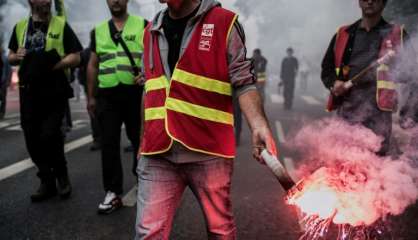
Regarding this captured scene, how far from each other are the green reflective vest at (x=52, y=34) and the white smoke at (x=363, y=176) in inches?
106

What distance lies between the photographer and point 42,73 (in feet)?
15.3

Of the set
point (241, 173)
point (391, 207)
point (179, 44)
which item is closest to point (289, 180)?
point (179, 44)

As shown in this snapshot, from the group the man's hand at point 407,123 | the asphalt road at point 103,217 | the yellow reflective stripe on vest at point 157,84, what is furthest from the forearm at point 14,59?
the man's hand at point 407,123

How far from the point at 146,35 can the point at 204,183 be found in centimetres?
87

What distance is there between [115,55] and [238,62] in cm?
230

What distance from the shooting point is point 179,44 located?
2514 millimetres

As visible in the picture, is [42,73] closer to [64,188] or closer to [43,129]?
[43,129]

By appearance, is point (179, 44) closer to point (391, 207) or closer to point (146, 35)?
point (146, 35)

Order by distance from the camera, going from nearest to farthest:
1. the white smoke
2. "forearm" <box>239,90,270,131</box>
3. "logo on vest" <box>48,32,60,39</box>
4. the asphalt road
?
"forearm" <box>239,90,270,131</box> < the white smoke < the asphalt road < "logo on vest" <box>48,32,60,39</box>

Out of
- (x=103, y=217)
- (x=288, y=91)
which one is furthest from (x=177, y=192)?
(x=288, y=91)

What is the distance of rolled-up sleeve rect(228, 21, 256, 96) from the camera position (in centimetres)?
244

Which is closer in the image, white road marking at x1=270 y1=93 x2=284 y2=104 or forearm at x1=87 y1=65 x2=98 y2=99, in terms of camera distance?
forearm at x1=87 y1=65 x2=98 y2=99

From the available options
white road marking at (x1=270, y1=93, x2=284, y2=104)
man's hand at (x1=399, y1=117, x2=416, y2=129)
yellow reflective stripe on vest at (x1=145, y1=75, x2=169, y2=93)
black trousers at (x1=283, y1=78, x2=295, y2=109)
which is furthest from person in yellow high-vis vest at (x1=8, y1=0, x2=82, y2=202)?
white road marking at (x1=270, y1=93, x2=284, y2=104)

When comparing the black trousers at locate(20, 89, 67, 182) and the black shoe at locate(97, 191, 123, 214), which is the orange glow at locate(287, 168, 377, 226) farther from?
the black trousers at locate(20, 89, 67, 182)
